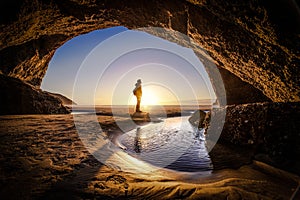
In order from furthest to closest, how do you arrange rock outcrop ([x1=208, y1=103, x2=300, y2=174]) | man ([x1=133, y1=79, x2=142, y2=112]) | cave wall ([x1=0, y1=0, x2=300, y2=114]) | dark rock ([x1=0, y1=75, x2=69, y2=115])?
man ([x1=133, y1=79, x2=142, y2=112]), dark rock ([x1=0, y1=75, x2=69, y2=115]), rock outcrop ([x1=208, y1=103, x2=300, y2=174]), cave wall ([x1=0, y1=0, x2=300, y2=114])

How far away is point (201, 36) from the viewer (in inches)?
148

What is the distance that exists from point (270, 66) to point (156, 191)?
11.4 feet

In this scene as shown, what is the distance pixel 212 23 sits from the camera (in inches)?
126

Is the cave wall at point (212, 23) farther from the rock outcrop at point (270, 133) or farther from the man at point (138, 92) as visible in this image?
the man at point (138, 92)

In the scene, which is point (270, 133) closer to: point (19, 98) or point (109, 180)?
point (109, 180)

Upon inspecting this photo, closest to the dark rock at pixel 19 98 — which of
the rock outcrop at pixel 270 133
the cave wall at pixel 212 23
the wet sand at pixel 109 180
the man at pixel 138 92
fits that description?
the cave wall at pixel 212 23

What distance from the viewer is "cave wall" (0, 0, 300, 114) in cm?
231

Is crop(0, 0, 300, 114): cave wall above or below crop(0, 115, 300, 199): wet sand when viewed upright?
above

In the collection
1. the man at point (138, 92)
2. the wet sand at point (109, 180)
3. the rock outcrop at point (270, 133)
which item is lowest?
the wet sand at point (109, 180)

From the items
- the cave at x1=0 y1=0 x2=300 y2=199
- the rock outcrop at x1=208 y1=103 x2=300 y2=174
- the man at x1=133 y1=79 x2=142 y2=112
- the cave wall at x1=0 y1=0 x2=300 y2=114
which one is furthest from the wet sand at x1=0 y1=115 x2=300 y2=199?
the man at x1=133 y1=79 x2=142 y2=112

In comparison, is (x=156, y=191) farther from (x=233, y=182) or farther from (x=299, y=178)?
(x=299, y=178)

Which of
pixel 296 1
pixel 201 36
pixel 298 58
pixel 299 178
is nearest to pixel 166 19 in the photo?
pixel 201 36

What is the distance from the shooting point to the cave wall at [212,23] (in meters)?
2.31

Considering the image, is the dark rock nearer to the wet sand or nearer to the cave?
the cave
